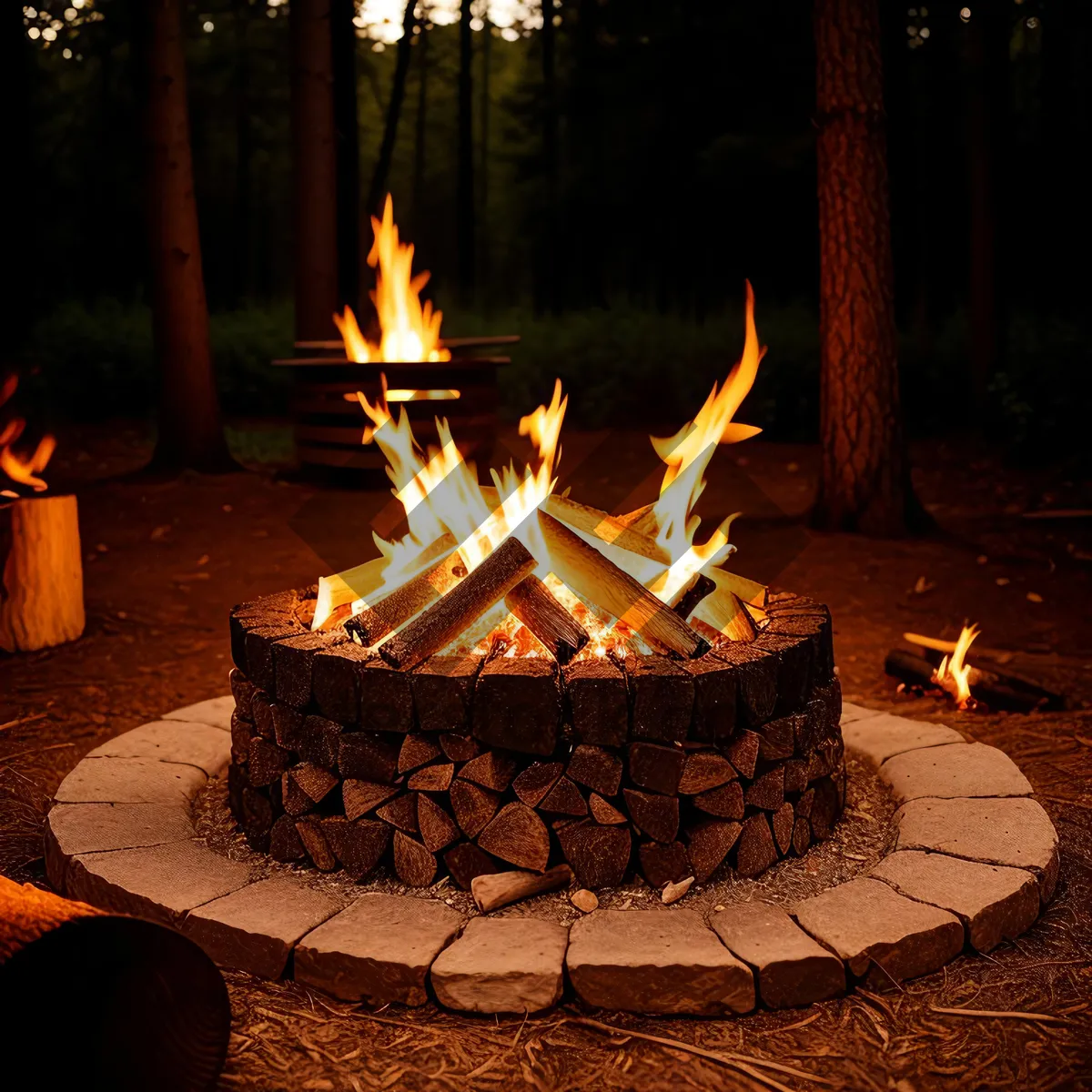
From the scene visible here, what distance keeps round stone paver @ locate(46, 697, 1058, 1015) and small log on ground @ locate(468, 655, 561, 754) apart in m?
0.44

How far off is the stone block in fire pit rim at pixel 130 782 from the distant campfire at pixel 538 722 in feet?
1.01

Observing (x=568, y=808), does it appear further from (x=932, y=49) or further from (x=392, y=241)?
(x=932, y=49)

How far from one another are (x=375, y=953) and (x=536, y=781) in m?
0.58

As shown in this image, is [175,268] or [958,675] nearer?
[958,675]

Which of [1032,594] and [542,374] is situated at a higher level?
[542,374]

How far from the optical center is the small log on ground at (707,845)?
2.92m

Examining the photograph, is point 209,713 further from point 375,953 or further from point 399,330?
point 399,330

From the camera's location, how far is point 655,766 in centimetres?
282

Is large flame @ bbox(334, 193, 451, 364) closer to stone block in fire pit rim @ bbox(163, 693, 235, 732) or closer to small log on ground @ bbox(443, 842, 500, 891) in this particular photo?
stone block in fire pit rim @ bbox(163, 693, 235, 732)

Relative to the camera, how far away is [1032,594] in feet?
20.8

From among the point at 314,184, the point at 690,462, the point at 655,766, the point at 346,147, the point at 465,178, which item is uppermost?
the point at 465,178

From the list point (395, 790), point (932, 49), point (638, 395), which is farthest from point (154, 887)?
point (932, 49)

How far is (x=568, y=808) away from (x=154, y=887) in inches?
43.6

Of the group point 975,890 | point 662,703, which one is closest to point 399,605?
point 662,703
